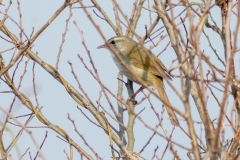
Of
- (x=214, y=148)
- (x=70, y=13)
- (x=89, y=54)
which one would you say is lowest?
(x=214, y=148)

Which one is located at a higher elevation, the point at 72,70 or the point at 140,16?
the point at 140,16

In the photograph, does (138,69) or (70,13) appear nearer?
(70,13)

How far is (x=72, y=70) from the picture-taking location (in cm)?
430

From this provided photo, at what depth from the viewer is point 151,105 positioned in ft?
14.1

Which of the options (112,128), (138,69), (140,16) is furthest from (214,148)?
(138,69)

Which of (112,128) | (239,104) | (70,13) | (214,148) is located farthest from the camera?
(70,13)

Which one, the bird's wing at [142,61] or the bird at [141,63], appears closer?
the bird at [141,63]

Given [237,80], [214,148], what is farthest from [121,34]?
[214,148]

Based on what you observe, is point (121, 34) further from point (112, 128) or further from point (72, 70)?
point (112, 128)

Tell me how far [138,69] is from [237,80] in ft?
11.1

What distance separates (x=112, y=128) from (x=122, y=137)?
0.12 m

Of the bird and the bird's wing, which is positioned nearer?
the bird

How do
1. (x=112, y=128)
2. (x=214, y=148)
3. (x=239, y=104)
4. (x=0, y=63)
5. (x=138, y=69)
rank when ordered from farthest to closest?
1. (x=138, y=69)
2. (x=112, y=128)
3. (x=0, y=63)
4. (x=239, y=104)
5. (x=214, y=148)

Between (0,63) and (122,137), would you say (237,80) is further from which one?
(0,63)
